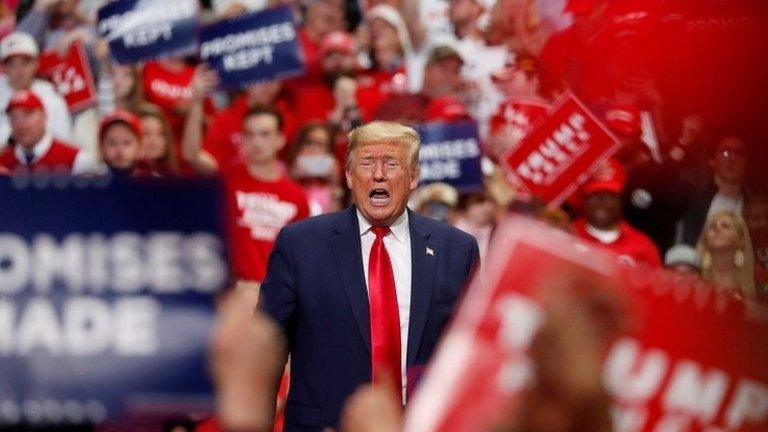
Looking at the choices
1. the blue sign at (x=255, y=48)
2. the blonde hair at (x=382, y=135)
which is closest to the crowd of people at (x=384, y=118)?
the blue sign at (x=255, y=48)

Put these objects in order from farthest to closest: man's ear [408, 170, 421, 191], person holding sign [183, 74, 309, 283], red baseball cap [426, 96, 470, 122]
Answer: red baseball cap [426, 96, 470, 122] → person holding sign [183, 74, 309, 283] → man's ear [408, 170, 421, 191]

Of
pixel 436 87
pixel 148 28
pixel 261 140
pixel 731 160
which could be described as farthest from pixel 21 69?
pixel 731 160

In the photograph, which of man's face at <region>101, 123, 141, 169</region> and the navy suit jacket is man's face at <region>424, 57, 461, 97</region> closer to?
man's face at <region>101, 123, 141, 169</region>

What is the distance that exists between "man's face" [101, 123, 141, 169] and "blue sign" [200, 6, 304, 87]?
2.05 m

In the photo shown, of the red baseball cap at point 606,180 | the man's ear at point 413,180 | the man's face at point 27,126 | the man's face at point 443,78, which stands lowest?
the red baseball cap at point 606,180

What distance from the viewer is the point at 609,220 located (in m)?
9.01

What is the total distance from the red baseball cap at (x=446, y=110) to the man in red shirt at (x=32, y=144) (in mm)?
2129

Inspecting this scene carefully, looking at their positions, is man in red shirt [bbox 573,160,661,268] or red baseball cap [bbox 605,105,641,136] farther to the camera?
man in red shirt [bbox 573,160,661,268]

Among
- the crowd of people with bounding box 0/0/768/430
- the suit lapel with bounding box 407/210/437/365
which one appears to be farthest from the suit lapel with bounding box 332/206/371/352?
the crowd of people with bounding box 0/0/768/430

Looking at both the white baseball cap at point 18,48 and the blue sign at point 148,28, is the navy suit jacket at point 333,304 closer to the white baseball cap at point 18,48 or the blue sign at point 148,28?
the blue sign at point 148,28

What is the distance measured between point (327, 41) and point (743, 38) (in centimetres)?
875

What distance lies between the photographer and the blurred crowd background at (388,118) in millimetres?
8109

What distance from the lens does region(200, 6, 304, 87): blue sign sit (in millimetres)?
11531

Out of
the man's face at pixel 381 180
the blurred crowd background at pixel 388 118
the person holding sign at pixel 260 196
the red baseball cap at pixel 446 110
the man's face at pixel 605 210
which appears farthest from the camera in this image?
the red baseball cap at pixel 446 110
